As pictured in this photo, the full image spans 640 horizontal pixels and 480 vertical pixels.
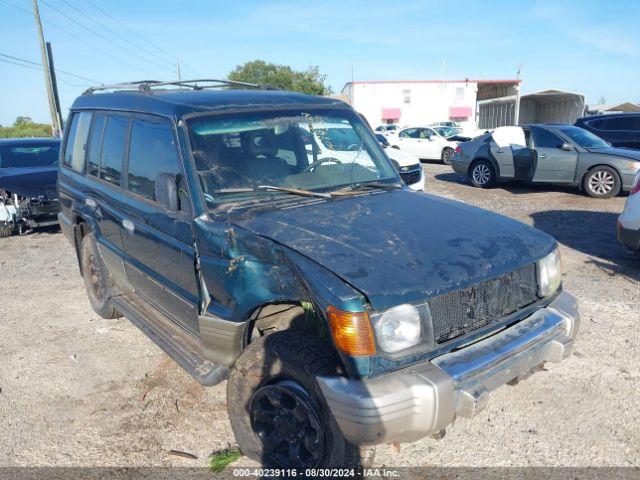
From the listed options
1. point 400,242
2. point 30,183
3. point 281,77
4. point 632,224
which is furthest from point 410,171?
point 281,77

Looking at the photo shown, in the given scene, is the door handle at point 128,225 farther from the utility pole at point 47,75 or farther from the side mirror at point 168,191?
the utility pole at point 47,75

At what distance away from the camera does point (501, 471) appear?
2.84 m

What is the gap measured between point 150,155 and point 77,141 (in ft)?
5.94

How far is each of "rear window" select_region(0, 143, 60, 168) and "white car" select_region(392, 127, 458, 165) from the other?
12.5m

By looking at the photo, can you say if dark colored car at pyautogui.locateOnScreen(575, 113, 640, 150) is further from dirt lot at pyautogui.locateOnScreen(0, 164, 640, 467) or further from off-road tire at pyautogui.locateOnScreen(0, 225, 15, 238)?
Result: off-road tire at pyautogui.locateOnScreen(0, 225, 15, 238)

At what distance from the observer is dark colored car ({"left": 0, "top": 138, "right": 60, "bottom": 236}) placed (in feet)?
27.6

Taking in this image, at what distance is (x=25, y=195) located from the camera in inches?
328

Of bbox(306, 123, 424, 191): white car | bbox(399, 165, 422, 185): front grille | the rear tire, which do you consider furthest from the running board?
the rear tire

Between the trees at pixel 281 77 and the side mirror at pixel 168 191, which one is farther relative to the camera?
the trees at pixel 281 77

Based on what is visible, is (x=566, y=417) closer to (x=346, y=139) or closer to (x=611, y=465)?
(x=611, y=465)

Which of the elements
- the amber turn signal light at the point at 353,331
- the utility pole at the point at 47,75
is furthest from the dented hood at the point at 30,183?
the utility pole at the point at 47,75

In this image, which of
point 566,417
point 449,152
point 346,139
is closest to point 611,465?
point 566,417

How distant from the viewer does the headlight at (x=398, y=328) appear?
2.32 metres

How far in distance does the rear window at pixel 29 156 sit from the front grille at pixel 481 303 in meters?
9.09
